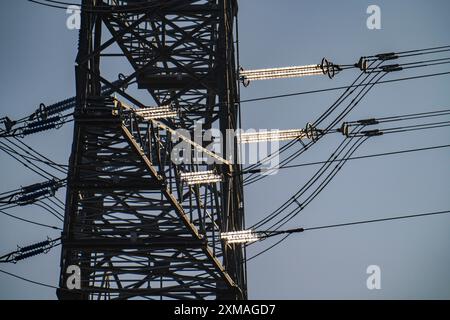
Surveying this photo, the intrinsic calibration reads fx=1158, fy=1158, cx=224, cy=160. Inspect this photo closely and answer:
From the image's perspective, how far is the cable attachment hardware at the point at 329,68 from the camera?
2822 centimetres

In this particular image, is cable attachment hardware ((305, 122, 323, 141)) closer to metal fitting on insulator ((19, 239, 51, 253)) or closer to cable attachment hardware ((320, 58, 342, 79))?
cable attachment hardware ((320, 58, 342, 79))

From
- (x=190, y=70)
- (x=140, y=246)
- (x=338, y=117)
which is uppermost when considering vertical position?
(x=190, y=70)

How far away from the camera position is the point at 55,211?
3020 centimetres

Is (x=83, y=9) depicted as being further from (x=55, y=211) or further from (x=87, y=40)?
(x=55, y=211)

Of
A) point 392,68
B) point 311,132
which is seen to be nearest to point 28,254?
point 311,132

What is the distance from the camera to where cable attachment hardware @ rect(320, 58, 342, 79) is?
28219mm

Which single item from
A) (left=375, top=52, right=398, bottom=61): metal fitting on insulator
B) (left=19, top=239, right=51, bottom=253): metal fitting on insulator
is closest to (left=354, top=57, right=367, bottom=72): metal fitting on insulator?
(left=375, top=52, right=398, bottom=61): metal fitting on insulator

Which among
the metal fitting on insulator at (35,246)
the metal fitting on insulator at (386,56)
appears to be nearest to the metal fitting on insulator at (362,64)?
the metal fitting on insulator at (386,56)

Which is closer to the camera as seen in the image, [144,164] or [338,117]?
[144,164]

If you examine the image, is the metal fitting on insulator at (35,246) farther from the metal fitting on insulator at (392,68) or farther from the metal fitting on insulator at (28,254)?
the metal fitting on insulator at (392,68)
